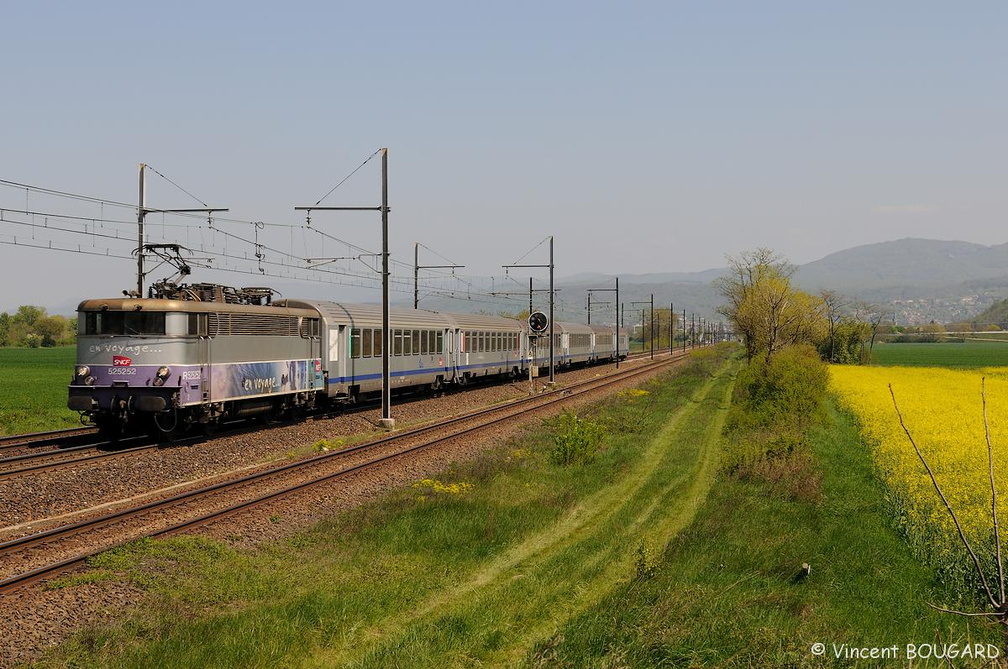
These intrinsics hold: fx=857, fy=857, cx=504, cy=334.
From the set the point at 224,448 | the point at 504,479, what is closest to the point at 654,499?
the point at 504,479

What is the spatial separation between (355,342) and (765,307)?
32.7 meters

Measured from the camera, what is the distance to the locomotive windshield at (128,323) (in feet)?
70.9

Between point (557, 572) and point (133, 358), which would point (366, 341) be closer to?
point (133, 358)

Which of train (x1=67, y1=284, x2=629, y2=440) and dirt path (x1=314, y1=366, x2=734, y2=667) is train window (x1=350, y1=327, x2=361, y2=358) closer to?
train (x1=67, y1=284, x2=629, y2=440)

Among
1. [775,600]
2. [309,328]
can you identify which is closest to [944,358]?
[309,328]

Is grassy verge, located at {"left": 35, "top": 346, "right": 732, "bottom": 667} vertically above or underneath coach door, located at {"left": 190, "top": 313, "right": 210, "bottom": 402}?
underneath

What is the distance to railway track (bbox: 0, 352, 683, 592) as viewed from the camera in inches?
477

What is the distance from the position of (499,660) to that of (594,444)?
517 inches

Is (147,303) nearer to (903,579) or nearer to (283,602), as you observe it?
(283,602)

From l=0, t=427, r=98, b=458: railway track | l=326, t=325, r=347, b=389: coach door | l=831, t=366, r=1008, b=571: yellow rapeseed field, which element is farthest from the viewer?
l=326, t=325, r=347, b=389: coach door

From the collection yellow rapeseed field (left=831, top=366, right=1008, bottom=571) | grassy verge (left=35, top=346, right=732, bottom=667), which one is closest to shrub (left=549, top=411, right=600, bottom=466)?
grassy verge (left=35, top=346, right=732, bottom=667)

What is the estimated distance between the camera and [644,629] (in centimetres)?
884

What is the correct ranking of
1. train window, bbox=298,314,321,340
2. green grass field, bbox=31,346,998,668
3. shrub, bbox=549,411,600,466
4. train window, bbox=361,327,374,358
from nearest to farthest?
1. green grass field, bbox=31,346,998,668
2. shrub, bbox=549,411,600,466
3. train window, bbox=298,314,321,340
4. train window, bbox=361,327,374,358

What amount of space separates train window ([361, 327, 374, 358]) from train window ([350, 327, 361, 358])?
262 mm
